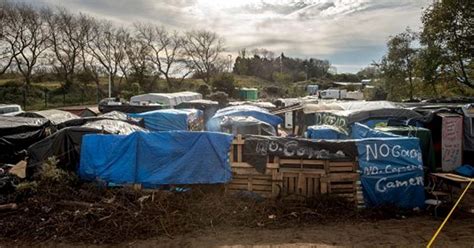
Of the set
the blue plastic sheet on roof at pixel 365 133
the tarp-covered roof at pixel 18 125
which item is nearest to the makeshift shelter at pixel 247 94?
the tarp-covered roof at pixel 18 125

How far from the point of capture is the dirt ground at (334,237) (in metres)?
6.08

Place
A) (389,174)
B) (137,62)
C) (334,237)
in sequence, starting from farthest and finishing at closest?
(137,62) → (389,174) → (334,237)

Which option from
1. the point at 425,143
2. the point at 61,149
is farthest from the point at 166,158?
the point at 425,143

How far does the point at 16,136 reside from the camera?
11906 mm

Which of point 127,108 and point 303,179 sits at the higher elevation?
point 127,108

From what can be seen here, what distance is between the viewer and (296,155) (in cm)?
786

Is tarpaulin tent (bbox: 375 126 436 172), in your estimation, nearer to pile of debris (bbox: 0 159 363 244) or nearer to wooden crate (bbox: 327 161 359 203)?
wooden crate (bbox: 327 161 359 203)

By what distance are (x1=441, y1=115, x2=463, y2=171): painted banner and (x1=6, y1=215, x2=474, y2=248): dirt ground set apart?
17.6ft

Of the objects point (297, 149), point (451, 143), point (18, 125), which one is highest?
point (18, 125)

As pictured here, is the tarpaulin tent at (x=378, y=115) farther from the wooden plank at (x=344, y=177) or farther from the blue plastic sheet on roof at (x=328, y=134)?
the wooden plank at (x=344, y=177)

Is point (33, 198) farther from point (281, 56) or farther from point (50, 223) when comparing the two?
point (281, 56)

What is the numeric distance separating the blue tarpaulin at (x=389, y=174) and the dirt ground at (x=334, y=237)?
0.80 m

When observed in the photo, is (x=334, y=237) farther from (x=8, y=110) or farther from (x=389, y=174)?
(x=8, y=110)

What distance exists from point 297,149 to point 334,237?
2.15 metres
